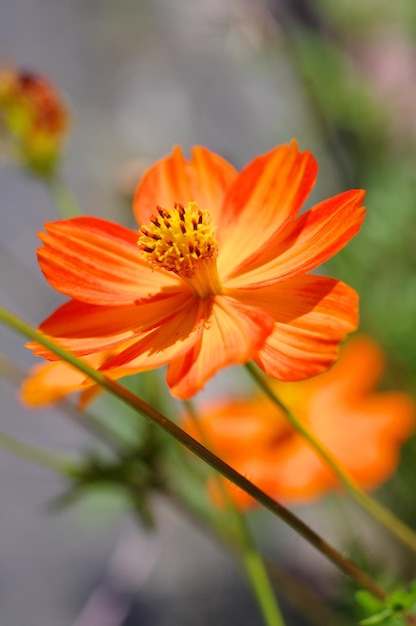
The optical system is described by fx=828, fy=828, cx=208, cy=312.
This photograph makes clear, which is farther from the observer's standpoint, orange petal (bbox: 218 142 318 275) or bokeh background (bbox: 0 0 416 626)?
bokeh background (bbox: 0 0 416 626)

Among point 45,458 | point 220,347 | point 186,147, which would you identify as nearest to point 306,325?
point 220,347

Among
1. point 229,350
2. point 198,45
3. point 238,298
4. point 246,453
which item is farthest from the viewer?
point 198,45

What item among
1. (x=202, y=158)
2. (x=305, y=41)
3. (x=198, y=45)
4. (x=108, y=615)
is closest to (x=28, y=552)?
(x=108, y=615)

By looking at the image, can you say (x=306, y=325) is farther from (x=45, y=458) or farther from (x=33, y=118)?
(x=33, y=118)

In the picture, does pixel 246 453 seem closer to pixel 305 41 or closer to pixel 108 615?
pixel 108 615

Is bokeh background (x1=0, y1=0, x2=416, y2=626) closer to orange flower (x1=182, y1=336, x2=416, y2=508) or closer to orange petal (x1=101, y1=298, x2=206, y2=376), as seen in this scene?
orange flower (x1=182, y1=336, x2=416, y2=508)

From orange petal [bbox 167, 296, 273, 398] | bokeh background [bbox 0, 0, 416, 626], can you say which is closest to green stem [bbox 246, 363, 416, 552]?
orange petal [bbox 167, 296, 273, 398]

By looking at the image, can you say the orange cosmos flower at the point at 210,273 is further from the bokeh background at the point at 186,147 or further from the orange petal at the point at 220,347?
the bokeh background at the point at 186,147
